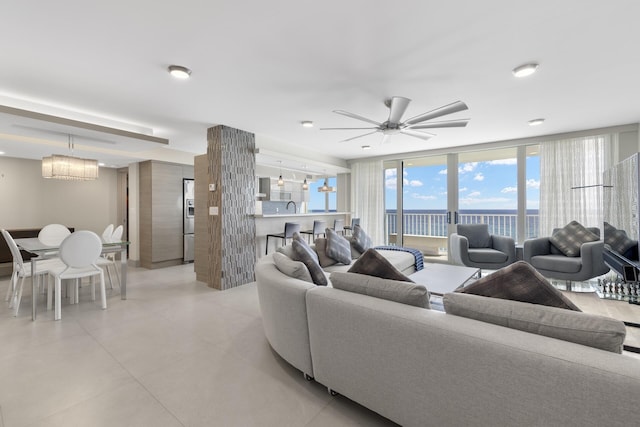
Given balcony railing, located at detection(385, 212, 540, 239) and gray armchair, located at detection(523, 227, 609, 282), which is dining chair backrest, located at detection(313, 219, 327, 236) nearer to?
balcony railing, located at detection(385, 212, 540, 239)

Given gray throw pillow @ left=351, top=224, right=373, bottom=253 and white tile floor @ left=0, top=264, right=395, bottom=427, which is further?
gray throw pillow @ left=351, top=224, right=373, bottom=253

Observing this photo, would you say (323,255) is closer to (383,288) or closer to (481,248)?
(383,288)

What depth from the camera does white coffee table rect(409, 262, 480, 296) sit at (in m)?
2.81

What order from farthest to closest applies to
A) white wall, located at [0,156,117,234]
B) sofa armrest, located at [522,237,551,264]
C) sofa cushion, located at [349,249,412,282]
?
white wall, located at [0,156,117,234], sofa armrest, located at [522,237,551,264], sofa cushion, located at [349,249,412,282]

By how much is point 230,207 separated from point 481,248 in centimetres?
428

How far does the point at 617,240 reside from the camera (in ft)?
10.2

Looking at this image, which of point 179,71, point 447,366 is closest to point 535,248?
point 447,366

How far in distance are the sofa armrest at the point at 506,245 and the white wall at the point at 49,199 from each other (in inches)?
318

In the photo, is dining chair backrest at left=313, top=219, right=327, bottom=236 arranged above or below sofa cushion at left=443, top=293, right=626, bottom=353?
above

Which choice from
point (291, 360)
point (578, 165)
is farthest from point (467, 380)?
point (578, 165)

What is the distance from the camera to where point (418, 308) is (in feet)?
A: 4.80

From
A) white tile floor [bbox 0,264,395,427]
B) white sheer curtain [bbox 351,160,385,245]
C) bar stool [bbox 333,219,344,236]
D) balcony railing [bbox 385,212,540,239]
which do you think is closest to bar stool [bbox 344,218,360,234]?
white sheer curtain [bbox 351,160,385,245]

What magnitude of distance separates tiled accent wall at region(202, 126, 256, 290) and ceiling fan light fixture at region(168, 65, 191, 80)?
5.45ft

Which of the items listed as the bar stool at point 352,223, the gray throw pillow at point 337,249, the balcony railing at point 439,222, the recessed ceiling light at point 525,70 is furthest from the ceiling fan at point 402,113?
the bar stool at point 352,223
